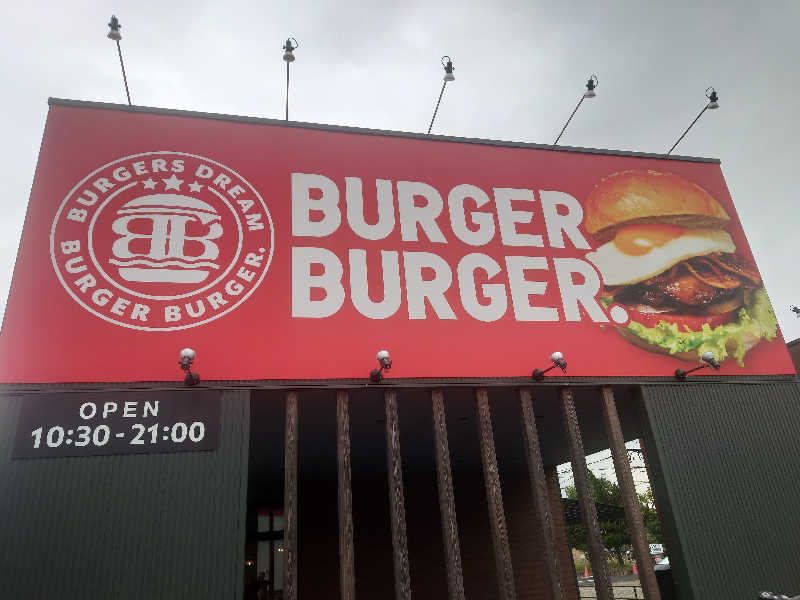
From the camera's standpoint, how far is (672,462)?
1062 centimetres

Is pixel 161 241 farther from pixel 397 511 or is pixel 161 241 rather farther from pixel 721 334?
pixel 721 334

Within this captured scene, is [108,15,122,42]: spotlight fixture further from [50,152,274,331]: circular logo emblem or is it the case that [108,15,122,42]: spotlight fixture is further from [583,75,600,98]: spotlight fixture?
[583,75,600,98]: spotlight fixture

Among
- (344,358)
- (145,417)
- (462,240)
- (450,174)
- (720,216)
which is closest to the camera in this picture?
(145,417)

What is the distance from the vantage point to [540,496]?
997cm

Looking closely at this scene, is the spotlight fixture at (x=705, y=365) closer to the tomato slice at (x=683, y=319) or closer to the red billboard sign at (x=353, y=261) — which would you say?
the red billboard sign at (x=353, y=261)

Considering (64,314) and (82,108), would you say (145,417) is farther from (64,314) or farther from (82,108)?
(82,108)

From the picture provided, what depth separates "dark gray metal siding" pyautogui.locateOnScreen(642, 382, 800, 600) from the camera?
9.97 m

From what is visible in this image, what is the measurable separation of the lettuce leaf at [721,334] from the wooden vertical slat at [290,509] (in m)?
7.07

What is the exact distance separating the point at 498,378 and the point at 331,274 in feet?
12.0

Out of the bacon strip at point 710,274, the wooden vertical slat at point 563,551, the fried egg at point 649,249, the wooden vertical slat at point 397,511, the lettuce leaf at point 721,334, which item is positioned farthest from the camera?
the wooden vertical slat at point 563,551

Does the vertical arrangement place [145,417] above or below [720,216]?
below

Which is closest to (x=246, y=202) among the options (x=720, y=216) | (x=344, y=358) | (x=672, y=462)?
(x=344, y=358)

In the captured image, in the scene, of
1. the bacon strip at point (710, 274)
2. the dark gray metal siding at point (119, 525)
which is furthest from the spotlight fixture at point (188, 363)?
the bacon strip at point (710, 274)

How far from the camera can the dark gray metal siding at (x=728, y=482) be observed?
32.7ft
